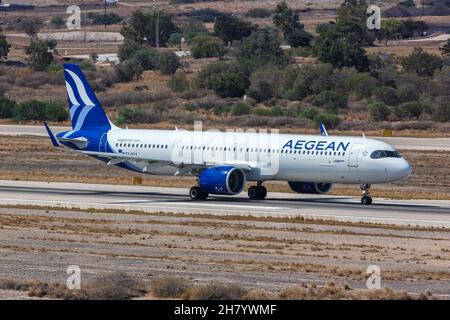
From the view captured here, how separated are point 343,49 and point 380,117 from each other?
33123 mm

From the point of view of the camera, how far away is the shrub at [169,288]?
29.0 m

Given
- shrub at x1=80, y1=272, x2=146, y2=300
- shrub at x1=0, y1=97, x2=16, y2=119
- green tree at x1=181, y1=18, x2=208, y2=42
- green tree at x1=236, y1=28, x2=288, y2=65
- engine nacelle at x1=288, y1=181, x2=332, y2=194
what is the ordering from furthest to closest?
1. green tree at x1=181, y1=18, x2=208, y2=42
2. green tree at x1=236, y1=28, x2=288, y2=65
3. shrub at x1=0, y1=97, x2=16, y2=119
4. engine nacelle at x1=288, y1=181, x2=332, y2=194
5. shrub at x1=80, y1=272, x2=146, y2=300

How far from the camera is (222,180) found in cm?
5678

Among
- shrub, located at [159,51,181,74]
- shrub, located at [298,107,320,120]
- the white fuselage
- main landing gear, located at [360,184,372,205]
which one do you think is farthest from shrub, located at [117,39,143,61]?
main landing gear, located at [360,184,372,205]

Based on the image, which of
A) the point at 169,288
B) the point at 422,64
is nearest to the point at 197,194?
the point at 169,288

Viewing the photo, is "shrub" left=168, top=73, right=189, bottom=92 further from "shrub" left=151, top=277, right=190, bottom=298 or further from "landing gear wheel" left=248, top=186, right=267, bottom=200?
"shrub" left=151, top=277, right=190, bottom=298

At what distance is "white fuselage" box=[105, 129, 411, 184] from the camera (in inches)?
2192

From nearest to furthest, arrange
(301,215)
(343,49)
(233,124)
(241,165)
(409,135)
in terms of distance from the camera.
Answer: (301,215) < (241,165) < (409,135) < (233,124) < (343,49)

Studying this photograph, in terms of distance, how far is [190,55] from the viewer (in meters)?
169

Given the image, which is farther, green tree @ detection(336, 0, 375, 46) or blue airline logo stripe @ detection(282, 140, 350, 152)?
green tree @ detection(336, 0, 375, 46)

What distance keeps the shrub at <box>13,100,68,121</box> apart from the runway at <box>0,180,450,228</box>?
4608 centimetres

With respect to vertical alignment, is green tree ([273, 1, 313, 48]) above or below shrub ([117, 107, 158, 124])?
above
